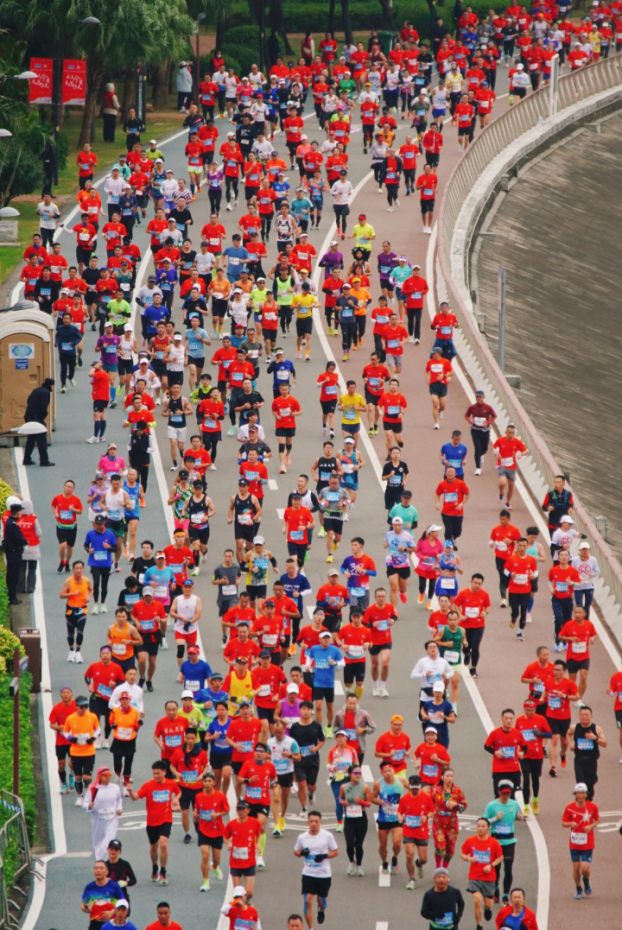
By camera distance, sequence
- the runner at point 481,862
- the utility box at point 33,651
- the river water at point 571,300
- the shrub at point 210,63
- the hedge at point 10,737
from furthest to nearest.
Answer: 1. the shrub at point 210,63
2. the river water at point 571,300
3. the utility box at point 33,651
4. the hedge at point 10,737
5. the runner at point 481,862

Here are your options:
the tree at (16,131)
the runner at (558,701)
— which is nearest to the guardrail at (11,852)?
the runner at (558,701)

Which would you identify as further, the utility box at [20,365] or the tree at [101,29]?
the tree at [101,29]

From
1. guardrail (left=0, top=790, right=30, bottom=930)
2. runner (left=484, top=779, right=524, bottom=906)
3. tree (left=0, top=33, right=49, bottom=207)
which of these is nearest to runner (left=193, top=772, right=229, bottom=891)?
guardrail (left=0, top=790, right=30, bottom=930)

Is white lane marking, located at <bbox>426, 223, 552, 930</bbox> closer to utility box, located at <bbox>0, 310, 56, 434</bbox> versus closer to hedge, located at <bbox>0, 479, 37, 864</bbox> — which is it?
hedge, located at <bbox>0, 479, 37, 864</bbox>

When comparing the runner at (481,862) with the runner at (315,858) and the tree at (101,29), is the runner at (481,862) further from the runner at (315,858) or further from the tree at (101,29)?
the tree at (101,29)

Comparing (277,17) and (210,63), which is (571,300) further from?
(277,17)

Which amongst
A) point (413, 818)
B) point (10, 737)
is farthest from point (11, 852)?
point (413, 818)
